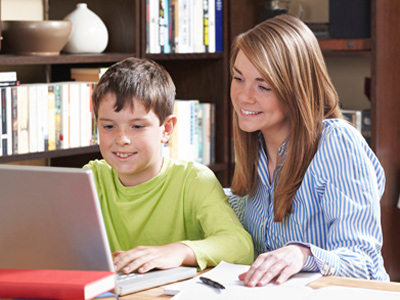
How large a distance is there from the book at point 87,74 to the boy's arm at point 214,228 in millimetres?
1058

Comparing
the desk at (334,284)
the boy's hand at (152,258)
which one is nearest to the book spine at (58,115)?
the boy's hand at (152,258)

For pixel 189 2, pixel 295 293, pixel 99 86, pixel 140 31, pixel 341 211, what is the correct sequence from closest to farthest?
pixel 295 293
pixel 341 211
pixel 99 86
pixel 140 31
pixel 189 2

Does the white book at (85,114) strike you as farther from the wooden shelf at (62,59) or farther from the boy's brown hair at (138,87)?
the boy's brown hair at (138,87)

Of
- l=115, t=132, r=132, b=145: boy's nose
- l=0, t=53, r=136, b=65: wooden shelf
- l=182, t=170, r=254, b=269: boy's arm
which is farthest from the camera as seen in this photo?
l=0, t=53, r=136, b=65: wooden shelf

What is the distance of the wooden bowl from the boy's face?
855 mm

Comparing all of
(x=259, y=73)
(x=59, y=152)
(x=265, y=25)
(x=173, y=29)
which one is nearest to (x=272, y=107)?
(x=259, y=73)

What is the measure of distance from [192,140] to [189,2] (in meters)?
0.57

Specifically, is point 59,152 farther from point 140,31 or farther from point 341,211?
point 341,211

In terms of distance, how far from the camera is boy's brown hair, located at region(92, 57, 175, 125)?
1.61 metres

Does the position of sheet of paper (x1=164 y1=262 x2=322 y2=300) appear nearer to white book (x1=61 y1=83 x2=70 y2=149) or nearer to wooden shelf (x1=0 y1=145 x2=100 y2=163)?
wooden shelf (x1=0 y1=145 x2=100 y2=163)

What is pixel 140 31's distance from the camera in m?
2.70

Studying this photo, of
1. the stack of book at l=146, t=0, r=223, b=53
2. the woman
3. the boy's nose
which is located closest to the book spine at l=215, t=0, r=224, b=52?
the stack of book at l=146, t=0, r=223, b=53

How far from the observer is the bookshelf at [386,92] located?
2.93 metres

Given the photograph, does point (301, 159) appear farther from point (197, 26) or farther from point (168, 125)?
point (197, 26)
